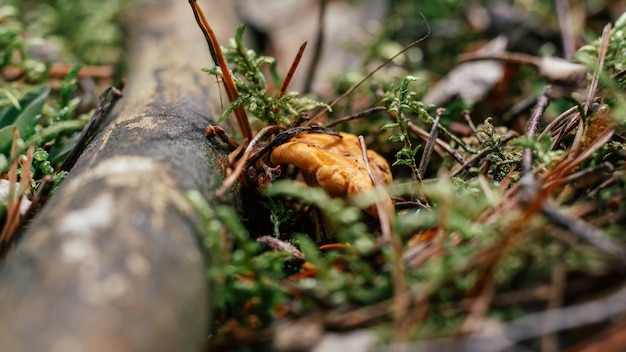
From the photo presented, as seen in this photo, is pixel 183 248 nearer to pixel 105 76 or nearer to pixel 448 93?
pixel 448 93

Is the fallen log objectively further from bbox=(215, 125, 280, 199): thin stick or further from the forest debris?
the forest debris

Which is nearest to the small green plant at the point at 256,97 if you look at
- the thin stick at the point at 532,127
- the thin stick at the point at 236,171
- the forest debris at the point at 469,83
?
the thin stick at the point at 236,171

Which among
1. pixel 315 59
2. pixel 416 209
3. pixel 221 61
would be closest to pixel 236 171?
pixel 221 61

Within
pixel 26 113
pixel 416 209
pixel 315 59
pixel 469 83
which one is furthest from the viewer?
pixel 315 59

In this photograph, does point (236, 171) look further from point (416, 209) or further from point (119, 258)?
point (416, 209)

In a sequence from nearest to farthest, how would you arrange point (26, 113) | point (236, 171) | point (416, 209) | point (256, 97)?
point (236, 171) → point (416, 209) → point (256, 97) → point (26, 113)

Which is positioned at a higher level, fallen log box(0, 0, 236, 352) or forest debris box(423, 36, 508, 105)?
forest debris box(423, 36, 508, 105)

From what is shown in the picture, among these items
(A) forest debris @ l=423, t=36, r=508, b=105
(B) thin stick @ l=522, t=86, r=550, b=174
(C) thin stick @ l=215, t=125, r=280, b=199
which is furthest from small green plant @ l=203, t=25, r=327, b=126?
(A) forest debris @ l=423, t=36, r=508, b=105

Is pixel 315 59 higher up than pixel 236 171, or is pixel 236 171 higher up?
pixel 315 59
